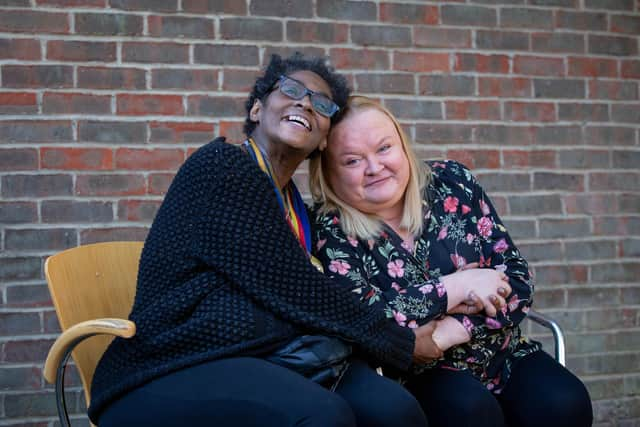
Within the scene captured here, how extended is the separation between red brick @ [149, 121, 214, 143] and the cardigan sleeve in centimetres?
115

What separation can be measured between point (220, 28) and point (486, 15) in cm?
135

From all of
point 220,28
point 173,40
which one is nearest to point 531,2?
point 220,28

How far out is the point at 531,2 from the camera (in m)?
3.51

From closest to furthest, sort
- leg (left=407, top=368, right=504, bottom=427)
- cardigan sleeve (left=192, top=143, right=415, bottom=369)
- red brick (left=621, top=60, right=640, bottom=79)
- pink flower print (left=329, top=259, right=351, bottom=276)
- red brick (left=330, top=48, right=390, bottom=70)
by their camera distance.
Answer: cardigan sleeve (left=192, top=143, right=415, bottom=369) → leg (left=407, top=368, right=504, bottom=427) → pink flower print (left=329, top=259, right=351, bottom=276) → red brick (left=330, top=48, right=390, bottom=70) → red brick (left=621, top=60, right=640, bottom=79)

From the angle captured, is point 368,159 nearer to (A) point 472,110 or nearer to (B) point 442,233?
(B) point 442,233

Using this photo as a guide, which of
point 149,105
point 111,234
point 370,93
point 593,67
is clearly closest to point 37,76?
point 149,105

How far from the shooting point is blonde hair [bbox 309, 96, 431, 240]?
7.87 ft

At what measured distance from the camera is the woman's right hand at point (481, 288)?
2240 millimetres

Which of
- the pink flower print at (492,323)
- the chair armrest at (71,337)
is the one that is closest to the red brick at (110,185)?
the chair armrest at (71,337)

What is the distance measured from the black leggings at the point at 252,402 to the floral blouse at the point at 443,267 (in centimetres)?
40

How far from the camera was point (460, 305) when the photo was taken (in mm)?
2281

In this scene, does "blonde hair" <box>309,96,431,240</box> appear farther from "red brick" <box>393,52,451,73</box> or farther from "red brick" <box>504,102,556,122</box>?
"red brick" <box>504,102,556,122</box>

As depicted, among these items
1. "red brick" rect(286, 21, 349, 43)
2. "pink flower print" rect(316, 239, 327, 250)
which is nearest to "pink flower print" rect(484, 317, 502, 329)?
"pink flower print" rect(316, 239, 327, 250)

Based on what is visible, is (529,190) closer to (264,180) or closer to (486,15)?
(486,15)
